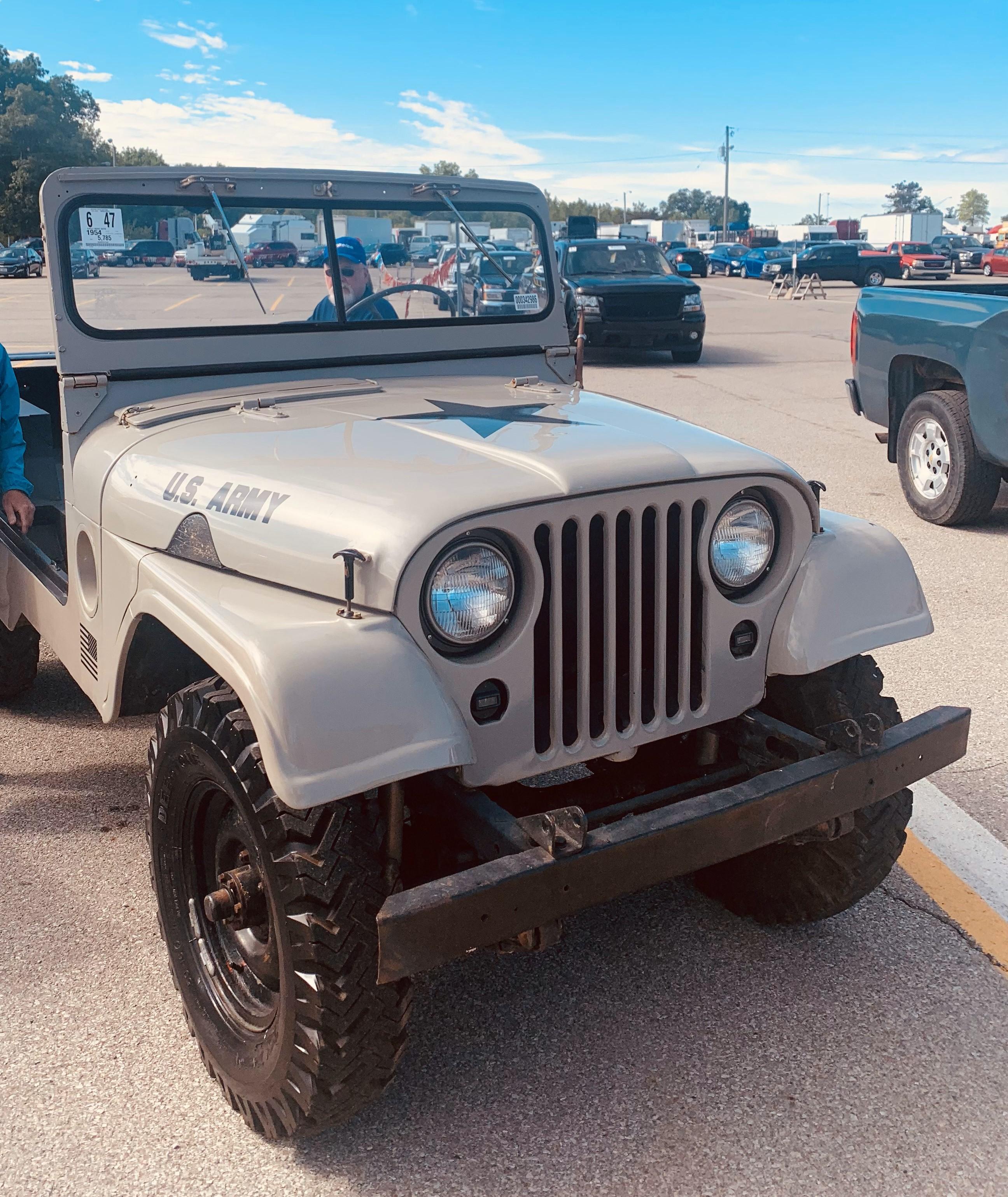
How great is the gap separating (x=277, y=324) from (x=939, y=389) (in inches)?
202

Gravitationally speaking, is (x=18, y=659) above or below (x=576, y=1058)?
above

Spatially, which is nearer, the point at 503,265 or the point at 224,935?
the point at 224,935

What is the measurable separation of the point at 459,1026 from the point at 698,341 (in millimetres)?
14435

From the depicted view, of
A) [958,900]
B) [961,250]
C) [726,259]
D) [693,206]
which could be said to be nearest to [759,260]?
[726,259]

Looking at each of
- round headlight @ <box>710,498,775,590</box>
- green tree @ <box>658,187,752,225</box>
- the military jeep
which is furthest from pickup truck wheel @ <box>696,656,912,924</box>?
green tree @ <box>658,187,752,225</box>

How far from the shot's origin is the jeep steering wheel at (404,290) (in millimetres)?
3742

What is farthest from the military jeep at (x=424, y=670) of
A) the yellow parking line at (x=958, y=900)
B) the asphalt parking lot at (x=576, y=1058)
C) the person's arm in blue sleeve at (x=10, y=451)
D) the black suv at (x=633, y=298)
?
the black suv at (x=633, y=298)

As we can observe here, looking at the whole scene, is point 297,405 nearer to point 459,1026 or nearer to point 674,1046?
point 459,1026

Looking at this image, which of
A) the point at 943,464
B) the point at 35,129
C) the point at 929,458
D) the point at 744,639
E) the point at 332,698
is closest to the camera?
the point at 332,698

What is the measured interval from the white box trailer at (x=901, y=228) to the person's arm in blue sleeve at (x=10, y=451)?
2407 inches

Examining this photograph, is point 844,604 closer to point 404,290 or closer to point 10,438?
point 404,290

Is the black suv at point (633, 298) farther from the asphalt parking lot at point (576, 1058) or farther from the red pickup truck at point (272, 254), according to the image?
the asphalt parking lot at point (576, 1058)

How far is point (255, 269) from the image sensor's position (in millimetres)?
3570

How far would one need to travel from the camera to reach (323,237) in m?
3.67
